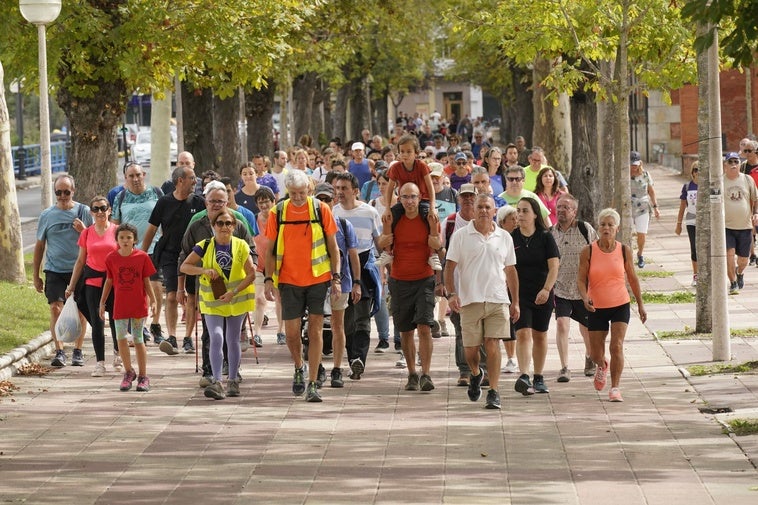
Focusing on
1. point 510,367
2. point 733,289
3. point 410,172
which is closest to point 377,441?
point 510,367

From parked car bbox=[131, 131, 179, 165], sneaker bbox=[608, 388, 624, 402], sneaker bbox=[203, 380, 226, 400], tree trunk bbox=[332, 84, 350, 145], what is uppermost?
tree trunk bbox=[332, 84, 350, 145]

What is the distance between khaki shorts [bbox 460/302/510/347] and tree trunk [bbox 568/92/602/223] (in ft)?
54.7

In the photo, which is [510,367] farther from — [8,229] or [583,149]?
[583,149]

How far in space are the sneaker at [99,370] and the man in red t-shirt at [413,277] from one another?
9.44 feet

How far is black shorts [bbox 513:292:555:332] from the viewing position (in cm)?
1246

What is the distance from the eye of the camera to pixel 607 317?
39.5 feet

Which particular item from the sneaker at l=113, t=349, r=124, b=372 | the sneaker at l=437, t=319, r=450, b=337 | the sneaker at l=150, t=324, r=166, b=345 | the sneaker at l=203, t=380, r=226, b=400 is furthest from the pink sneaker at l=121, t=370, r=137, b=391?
the sneaker at l=437, t=319, r=450, b=337

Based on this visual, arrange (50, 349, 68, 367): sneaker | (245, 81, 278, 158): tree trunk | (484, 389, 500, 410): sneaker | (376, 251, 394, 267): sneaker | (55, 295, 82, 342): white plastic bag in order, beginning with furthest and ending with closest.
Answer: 1. (245, 81, 278, 158): tree trunk
2. (50, 349, 68, 367): sneaker
3. (55, 295, 82, 342): white plastic bag
4. (376, 251, 394, 267): sneaker
5. (484, 389, 500, 410): sneaker

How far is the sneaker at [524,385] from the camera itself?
12.4 meters

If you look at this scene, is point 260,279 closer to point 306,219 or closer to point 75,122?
point 306,219

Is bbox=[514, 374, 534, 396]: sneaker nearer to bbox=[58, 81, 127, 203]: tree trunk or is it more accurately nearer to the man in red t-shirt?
the man in red t-shirt

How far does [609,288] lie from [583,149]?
690 inches

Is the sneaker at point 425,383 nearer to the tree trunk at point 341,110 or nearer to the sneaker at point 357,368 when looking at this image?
the sneaker at point 357,368

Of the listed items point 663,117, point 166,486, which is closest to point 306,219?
point 166,486
